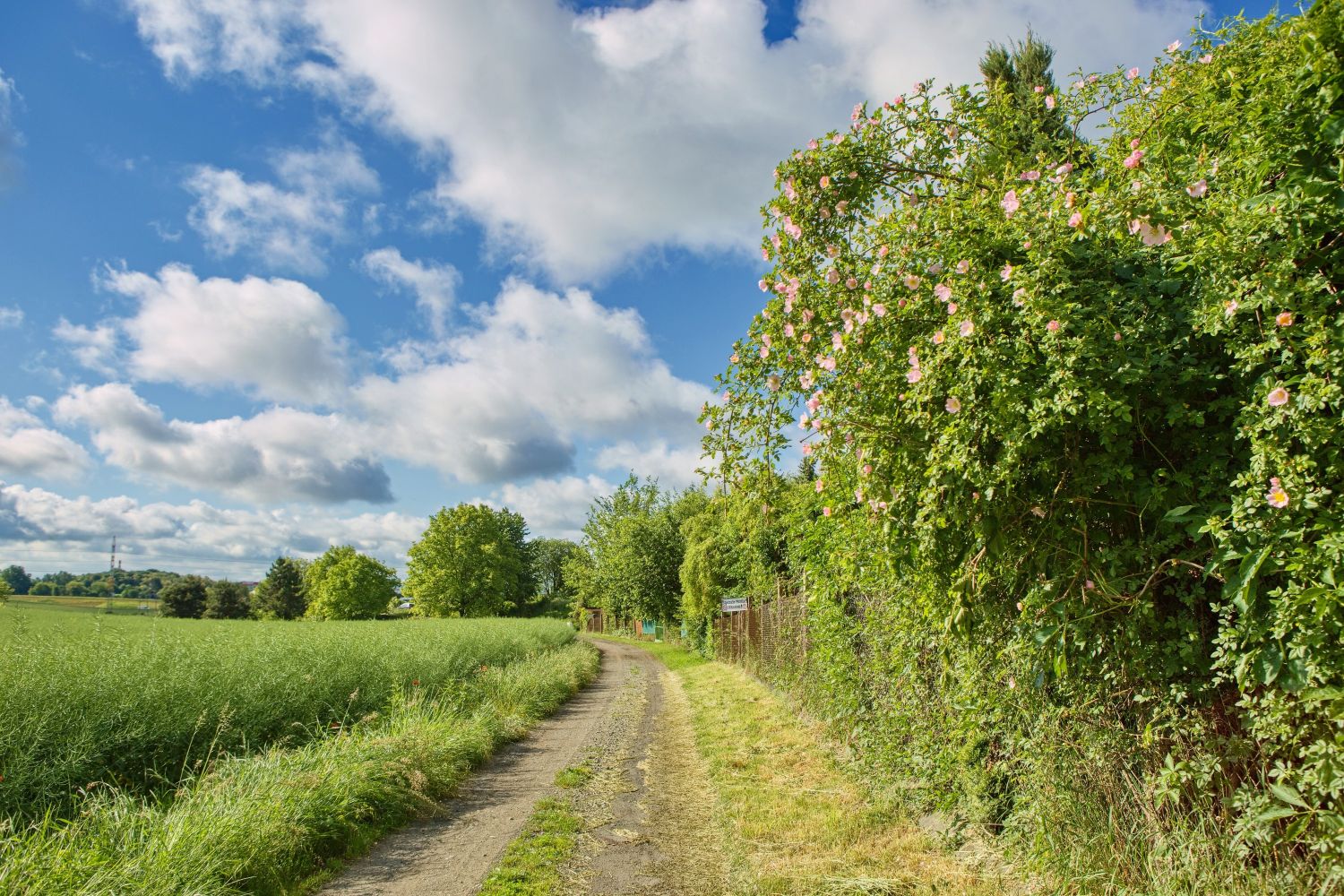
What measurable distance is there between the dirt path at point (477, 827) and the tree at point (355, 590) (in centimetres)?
5441

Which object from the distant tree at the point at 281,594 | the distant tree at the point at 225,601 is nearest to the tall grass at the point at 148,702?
the distant tree at the point at 225,601

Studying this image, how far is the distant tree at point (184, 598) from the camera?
63.1 m

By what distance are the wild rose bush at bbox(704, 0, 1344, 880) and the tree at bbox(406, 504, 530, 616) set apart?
55534 millimetres

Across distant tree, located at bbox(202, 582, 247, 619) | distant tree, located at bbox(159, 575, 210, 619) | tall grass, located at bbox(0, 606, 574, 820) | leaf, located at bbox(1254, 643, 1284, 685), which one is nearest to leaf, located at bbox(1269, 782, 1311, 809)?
leaf, located at bbox(1254, 643, 1284, 685)

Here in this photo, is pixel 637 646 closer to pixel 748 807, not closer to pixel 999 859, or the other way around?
pixel 748 807

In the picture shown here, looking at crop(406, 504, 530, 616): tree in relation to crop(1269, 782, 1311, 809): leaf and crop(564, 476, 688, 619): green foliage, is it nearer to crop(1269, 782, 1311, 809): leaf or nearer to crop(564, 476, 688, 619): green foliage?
crop(564, 476, 688, 619): green foliage

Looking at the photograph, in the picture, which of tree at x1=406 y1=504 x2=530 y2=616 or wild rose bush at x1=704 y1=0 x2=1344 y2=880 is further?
tree at x1=406 y1=504 x2=530 y2=616

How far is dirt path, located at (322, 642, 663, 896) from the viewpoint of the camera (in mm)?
4801

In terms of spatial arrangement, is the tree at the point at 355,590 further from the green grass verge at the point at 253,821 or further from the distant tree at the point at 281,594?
the green grass verge at the point at 253,821

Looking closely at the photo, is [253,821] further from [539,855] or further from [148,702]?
[148,702]

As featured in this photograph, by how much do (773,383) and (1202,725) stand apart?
3189 millimetres

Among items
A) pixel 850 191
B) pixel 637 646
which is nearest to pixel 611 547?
pixel 637 646

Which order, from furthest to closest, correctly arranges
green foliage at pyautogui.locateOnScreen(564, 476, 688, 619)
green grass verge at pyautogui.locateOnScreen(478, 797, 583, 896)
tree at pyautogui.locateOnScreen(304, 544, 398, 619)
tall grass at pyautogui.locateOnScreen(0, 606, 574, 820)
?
tree at pyautogui.locateOnScreen(304, 544, 398, 619), green foliage at pyautogui.locateOnScreen(564, 476, 688, 619), tall grass at pyautogui.locateOnScreen(0, 606, 574, 820), green grass verge at pyautogui.locateOnScreen(478, 797, 583, 896)

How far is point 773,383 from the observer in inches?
206
